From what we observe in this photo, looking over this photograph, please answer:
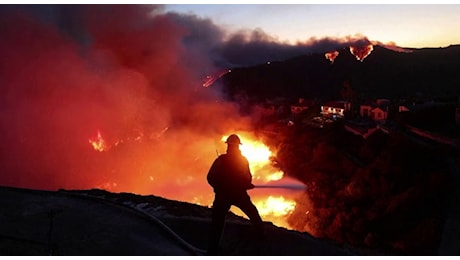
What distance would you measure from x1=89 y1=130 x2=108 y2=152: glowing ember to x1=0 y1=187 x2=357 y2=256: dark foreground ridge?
16.3 m

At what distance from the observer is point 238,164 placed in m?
6.23

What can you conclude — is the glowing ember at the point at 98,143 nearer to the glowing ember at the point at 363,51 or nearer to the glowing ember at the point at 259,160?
the glowing ember at the point at 259,160

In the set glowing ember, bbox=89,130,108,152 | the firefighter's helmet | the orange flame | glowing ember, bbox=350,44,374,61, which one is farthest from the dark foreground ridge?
glowing ember, bbox=350,44,374,61

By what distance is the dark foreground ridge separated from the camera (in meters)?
6.20

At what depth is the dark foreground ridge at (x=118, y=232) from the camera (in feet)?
20.3

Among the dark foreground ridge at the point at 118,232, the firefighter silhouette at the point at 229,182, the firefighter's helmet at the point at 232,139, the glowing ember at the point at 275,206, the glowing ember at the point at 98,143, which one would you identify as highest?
the glowing ember at the point at 98,143

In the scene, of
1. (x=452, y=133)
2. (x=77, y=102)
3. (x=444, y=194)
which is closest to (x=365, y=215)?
(x=444, y=194)

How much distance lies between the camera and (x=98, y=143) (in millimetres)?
25672

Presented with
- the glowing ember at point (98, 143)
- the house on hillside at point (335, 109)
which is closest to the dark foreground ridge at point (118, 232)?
the glowing ember at point (98, 143)

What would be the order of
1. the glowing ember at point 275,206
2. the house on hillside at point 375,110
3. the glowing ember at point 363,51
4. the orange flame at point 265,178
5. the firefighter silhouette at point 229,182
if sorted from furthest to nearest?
the house on hillside at point 375,110
the orange flame at point 265,178
the glowing ember at point 275,206
the glowing ember at point 363,51
the firefighter silhouette at point 229,182

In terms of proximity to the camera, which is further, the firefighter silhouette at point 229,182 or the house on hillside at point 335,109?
the house on hillside at point 335,109

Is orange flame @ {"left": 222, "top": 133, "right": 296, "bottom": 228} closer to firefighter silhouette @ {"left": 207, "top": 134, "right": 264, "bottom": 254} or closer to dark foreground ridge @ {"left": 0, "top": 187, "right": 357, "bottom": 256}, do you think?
dark foreground ridge @ {"left": 0, "top": 187, "right": 357, "bottom": 256}

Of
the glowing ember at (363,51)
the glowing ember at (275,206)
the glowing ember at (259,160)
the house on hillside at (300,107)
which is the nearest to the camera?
the glowing ember at (363,51)

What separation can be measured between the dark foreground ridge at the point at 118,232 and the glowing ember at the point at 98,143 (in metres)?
16.3
